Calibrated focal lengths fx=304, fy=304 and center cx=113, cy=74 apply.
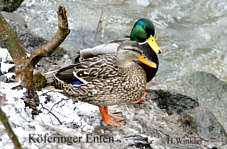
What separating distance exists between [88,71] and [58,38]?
69 cm

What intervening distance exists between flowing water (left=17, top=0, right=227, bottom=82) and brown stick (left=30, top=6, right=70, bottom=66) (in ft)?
10.7

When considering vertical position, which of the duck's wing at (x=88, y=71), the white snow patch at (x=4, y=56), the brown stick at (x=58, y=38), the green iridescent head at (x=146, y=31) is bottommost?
the white snow patch at (x=4, y=56)

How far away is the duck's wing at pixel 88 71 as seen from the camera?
3.29 metres

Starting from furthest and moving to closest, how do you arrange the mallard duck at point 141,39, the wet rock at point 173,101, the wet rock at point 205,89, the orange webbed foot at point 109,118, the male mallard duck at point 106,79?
1. the mallard duck at point 141,39
2. the wet rock at point 205,89
3. the wet rock at point 173,101
4. the orange webbed foot at point 109,118
5. the male mallard duck at point 106,79

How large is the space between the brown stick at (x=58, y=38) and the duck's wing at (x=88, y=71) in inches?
19.2

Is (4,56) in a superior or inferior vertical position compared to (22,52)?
inferior

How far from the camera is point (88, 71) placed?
131 inches

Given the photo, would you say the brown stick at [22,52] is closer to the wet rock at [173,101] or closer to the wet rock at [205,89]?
the wet rock at [173,101]

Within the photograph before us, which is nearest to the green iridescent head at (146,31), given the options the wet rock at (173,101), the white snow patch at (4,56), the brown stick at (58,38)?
A: the wet rock at (173,101)

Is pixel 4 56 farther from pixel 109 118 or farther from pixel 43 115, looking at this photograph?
pixel 109 118

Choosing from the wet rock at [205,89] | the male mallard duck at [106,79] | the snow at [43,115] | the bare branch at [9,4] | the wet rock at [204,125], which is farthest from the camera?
the bare branch at [9,4]

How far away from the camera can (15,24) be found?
5.33 metres

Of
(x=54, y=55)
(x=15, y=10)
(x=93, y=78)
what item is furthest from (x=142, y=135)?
(x=15, y=10)

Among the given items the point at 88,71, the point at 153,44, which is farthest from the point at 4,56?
the point at 153,44
